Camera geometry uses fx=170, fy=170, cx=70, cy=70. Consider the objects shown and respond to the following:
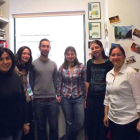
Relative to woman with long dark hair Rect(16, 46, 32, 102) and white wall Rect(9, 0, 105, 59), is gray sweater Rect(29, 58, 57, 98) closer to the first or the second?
woman with long dark hair Rect(16, 46, 32, 102)

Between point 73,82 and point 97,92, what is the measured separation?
1.16ft

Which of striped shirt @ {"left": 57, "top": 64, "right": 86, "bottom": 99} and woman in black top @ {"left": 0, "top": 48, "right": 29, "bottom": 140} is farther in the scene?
striped shirt @ {"left": 57, "top": 64, "right": 86, "bottom": 99}

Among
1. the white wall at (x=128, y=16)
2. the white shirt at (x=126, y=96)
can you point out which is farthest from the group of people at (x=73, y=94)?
the white wall at (x=128, y=16)

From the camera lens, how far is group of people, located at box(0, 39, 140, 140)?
149 cm

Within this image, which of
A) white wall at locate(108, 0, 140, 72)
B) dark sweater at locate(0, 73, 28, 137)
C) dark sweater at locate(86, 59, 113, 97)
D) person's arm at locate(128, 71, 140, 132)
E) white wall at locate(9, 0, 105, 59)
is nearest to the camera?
dark sweater at locate(0, 73, 28, 137)

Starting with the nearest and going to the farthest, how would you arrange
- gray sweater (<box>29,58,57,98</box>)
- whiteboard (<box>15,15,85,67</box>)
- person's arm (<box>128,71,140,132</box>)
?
person's arm (<box>128,71,140,132</box>) → gray sweater (<box>29,58,57,98</box>) → whiteboard (<box>15,15,85,67</box>)

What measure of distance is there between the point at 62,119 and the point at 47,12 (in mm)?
1814

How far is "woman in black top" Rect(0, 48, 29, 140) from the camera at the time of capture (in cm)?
140

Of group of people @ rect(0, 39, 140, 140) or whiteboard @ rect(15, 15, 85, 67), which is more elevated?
whiteboard @ rect(15, 15, 85, 67)

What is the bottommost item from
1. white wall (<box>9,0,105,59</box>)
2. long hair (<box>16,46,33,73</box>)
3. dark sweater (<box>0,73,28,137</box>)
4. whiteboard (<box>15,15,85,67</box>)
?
dark sweater (<box>0,73,28,137</box>)

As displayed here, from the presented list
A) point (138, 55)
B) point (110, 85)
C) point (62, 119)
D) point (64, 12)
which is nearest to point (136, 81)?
point (110, 85)

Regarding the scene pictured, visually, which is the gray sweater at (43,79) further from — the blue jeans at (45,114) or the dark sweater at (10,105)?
the dark sweater at (10,105)

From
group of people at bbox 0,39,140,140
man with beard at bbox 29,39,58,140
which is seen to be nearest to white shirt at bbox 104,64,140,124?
group of people at bbox 0,39,140,140

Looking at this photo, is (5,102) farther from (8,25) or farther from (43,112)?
(8,25)
